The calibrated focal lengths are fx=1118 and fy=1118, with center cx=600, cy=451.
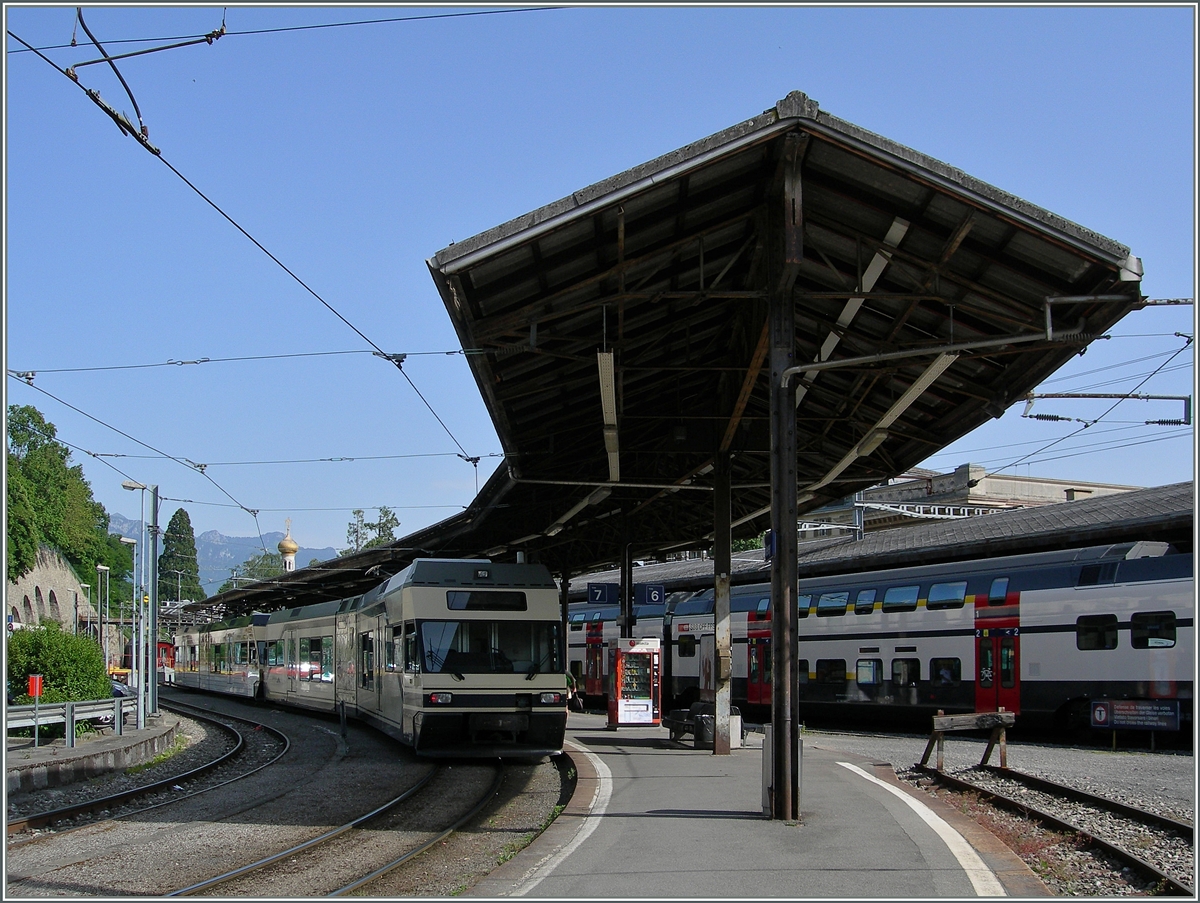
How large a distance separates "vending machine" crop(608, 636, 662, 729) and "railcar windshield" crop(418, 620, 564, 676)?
4.79 meters

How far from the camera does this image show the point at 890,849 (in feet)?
28.2

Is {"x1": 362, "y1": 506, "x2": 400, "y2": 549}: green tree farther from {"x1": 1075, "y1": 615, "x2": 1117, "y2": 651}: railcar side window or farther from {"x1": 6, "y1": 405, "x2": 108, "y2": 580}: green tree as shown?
{"x1": 1075, "y1": 615, "x2": 1117, "y2": 651}: railcar side window

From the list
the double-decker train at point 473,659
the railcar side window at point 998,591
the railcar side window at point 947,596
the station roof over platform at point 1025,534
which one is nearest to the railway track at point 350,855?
the double-decker train at point 473,659

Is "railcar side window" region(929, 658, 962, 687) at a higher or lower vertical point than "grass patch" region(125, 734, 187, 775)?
higher

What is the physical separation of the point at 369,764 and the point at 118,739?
5121 millimetres

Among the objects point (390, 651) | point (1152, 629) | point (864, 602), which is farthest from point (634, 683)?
point (1152, 629)

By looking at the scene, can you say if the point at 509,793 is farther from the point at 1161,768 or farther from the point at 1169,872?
the point at 1161,768

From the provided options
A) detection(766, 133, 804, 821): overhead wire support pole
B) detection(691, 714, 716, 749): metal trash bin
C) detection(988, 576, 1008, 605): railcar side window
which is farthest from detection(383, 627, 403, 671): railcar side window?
detection(988, 576, 1008, 605): railcar side window

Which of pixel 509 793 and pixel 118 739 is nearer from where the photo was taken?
pixel 509 793

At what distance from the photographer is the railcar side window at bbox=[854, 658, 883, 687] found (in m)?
24.3

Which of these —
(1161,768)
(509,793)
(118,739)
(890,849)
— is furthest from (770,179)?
Result: (118,739)

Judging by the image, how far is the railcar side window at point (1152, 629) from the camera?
18453 millimetres

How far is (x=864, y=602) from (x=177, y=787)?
597 inches

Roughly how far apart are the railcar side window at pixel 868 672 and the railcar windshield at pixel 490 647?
384 inches
